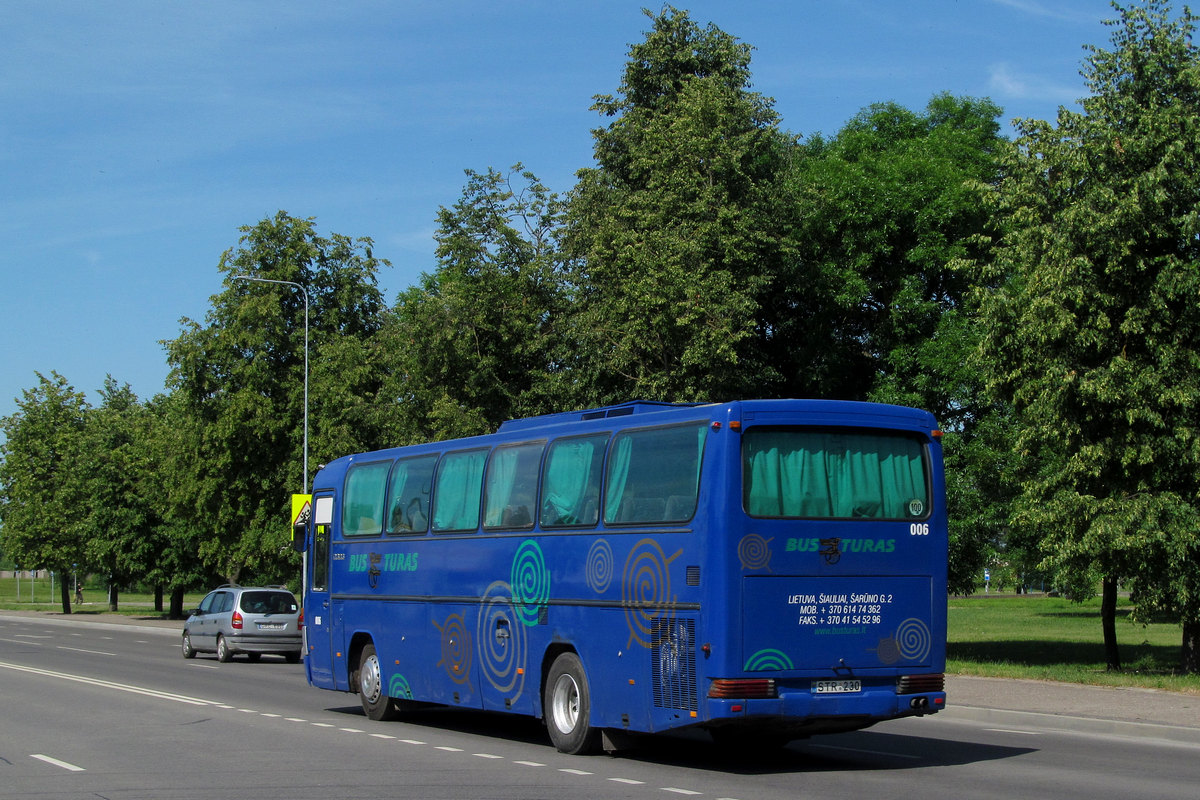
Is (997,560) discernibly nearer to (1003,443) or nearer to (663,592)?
(1003,443)

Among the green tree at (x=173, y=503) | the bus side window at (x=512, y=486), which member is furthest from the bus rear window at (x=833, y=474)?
the green tree at (x=173, y=503)

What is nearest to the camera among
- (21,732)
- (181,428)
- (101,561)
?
(21,732)

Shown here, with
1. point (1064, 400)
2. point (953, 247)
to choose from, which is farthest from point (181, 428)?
point (1064, 400)

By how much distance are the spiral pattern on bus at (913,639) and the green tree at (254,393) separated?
34118 mm

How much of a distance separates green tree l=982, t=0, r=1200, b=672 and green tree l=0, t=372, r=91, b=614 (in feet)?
186

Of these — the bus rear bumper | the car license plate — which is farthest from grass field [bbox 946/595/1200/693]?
the car license plate

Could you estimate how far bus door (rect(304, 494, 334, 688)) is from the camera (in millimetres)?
18078

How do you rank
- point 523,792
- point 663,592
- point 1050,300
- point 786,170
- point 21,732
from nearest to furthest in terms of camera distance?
point 523,792
point 663,592
point 21,732
point 1050,300
point 786,170

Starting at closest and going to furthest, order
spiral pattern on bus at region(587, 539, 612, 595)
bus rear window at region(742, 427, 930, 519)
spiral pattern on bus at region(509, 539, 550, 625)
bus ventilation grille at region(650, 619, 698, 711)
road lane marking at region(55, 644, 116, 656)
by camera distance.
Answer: bus ventilation grille at region(650, 619, 698, 711) < bus rear window at region(742, 427, 930, 519) < spiral pattern on bus at region(587, 539, 612, 595) < spiral pattern on bus at region(509, 539, 550, 625) < road lane marking at region(55, 644, 116, 656)

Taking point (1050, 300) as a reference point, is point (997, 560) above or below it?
below

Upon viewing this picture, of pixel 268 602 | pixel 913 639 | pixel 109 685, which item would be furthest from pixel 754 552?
pixel 268 602

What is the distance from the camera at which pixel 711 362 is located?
26.3m

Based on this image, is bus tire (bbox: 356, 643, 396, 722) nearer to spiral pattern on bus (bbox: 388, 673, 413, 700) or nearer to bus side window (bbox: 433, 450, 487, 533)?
spiral pattern on bus (bbox: 388, 673, 413, 700)

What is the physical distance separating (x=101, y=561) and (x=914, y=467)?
180ft
